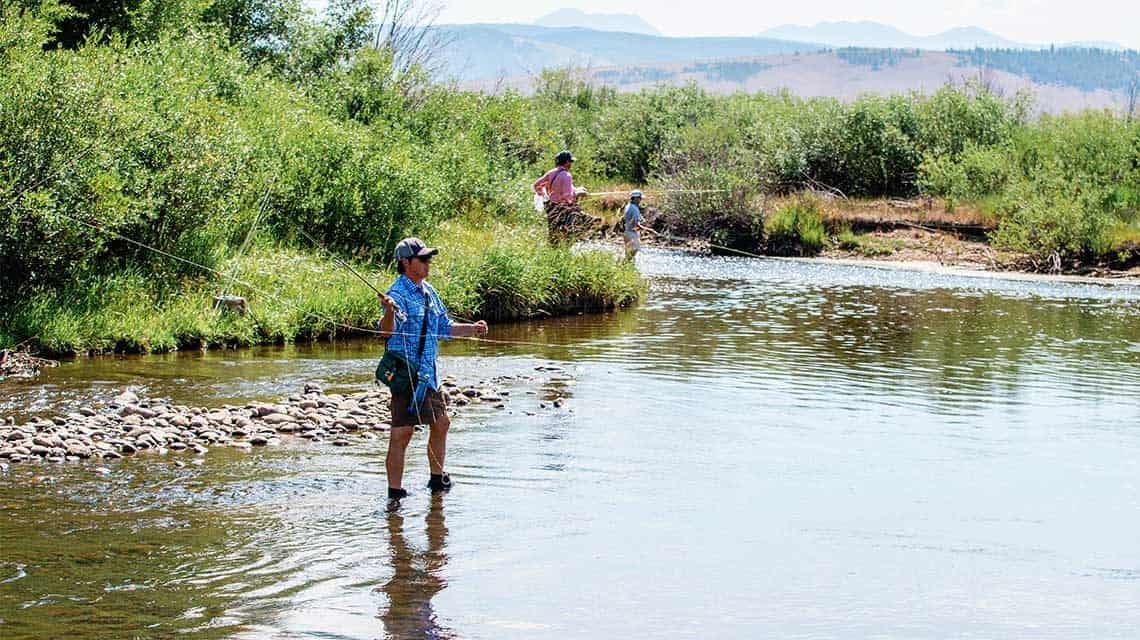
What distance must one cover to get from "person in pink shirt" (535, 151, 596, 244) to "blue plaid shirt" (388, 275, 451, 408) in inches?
478

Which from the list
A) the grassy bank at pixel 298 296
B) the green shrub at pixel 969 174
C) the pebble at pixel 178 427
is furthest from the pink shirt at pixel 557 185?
the green shrub at pixel 969 174

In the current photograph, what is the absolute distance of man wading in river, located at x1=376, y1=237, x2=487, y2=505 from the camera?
31.0ft

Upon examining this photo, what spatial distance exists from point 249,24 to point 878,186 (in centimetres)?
1883

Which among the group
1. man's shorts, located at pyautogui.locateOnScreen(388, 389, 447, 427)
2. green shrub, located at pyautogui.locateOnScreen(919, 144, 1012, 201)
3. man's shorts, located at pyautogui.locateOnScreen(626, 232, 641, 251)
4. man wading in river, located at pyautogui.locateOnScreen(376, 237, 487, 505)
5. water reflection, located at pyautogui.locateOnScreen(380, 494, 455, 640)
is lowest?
water reflection, located at pyautogui.locateOnScreen(380, 494, 455, 640)

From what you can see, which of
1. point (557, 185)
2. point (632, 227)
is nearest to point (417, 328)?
point (557, 185)

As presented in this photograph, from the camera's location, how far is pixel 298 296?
Result: 1892cm

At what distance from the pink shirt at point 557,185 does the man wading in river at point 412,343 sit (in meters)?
12.2

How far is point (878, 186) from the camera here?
40344mm

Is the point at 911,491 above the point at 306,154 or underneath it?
underneath

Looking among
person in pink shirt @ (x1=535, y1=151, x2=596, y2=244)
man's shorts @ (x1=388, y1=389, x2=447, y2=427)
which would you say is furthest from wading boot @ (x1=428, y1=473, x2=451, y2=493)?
person in pink shirt @ (x1=535, y1=151, x2=596, y2=244)

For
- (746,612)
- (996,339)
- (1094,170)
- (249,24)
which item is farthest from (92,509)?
(1094,170)

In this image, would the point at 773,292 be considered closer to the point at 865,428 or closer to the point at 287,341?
the point at 287,341

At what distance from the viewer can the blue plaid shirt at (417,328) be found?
9.48m

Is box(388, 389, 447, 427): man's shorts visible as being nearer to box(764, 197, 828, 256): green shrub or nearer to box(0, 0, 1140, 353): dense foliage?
box(0, 0, 1140, 353): dense foliage
